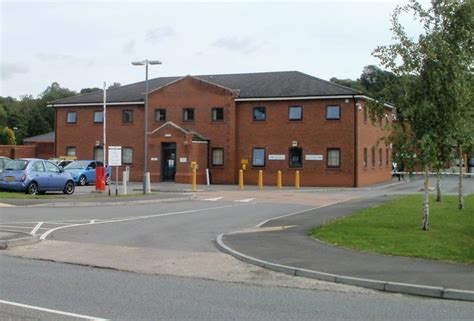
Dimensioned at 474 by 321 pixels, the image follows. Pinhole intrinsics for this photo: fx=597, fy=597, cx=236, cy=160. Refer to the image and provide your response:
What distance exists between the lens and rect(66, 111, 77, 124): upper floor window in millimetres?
48309

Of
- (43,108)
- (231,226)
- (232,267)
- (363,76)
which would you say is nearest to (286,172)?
(231,226)

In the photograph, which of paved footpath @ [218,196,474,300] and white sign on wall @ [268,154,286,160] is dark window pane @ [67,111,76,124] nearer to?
white sign on wall @ [268,154,286,160]

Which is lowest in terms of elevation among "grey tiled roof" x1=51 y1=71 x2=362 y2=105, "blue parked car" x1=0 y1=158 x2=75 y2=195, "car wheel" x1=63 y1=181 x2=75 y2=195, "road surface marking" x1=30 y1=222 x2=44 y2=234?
"road surface marking" x1=30 y1=222 x2=44 y2=234

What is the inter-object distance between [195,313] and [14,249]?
665 centimetres

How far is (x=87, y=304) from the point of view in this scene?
751 centimetres

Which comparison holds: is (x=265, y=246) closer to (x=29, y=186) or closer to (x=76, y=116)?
(x=29, y=186)

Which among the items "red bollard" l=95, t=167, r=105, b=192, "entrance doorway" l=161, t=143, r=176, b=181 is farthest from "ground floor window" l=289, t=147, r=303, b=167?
"red bollard" l=95, t=167, r=105, b=192

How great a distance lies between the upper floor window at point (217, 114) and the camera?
43.1 m

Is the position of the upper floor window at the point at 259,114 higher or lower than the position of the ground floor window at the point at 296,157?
higher

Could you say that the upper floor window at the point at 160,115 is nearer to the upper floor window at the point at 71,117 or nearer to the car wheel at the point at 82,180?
the upper floor window at the point at 71,117

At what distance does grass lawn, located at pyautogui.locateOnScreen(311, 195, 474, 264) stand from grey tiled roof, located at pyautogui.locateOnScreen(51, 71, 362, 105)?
21.6 metres

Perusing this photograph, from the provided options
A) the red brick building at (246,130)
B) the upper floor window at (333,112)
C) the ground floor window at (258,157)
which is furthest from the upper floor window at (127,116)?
the upper floor window at (333,112)

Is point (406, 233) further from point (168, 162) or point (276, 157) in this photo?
point (168, 162)

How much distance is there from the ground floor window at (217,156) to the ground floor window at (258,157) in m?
2.39
